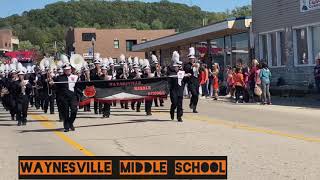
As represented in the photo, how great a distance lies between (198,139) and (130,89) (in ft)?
17.2

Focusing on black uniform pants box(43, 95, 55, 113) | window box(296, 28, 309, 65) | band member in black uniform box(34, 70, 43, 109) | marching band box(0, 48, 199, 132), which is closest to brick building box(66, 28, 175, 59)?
window box(296, 28, 309, 65)

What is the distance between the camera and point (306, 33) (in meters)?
27.4

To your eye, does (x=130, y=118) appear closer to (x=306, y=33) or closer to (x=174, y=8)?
(x=306, y=33)

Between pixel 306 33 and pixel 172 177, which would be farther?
pixel 306 33

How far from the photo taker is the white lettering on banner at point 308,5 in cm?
2623

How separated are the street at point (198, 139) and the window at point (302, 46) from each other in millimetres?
7877

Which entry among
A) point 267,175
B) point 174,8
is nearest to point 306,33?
point 267,175

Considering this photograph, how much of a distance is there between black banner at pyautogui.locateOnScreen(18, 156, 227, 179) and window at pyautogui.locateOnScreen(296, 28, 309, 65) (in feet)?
70.5

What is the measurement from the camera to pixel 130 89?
17719 mm

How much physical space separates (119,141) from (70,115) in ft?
9.42

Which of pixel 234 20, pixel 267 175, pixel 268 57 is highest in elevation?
pixel 234 20

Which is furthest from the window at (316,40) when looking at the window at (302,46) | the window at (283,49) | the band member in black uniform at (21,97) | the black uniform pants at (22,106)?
the black uniform pants at (22,106)

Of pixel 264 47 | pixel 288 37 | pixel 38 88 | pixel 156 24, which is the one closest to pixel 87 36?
pixel 156 24

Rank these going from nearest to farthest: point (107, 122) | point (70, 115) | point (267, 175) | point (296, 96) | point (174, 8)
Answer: point (267, 175)
point (70, 115)
point (107, 122)
point (296, 96)
point (174, 8)
